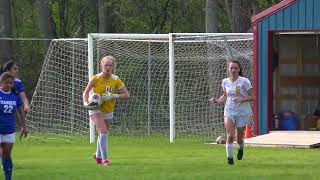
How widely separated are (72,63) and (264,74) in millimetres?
5999

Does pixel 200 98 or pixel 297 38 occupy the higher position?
pixel 297 38

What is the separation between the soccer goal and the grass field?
393cm

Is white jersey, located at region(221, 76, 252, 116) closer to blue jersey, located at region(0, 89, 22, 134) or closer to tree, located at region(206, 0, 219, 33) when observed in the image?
blue jersey, located at region(0, 89, 22, 134)

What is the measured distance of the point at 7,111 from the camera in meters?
13.4

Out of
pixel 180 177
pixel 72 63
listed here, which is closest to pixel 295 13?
pixel 72 63

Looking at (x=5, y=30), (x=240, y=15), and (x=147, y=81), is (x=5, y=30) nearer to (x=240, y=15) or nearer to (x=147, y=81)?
(x=240, y=15)

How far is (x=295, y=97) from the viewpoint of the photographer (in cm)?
2606

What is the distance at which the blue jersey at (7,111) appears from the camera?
13.4 meters

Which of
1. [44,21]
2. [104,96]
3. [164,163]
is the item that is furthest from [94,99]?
[44,21]

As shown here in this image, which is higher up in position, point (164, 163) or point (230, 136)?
point (230, 136)

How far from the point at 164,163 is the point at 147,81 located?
12391 mm

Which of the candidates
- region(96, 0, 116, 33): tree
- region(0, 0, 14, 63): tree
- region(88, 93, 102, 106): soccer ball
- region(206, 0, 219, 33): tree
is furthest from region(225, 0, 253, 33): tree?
region(88, 93, 102, 106): soccer ball

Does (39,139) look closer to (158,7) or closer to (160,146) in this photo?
(160,146)

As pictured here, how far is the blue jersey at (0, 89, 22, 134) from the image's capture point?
1336cm
